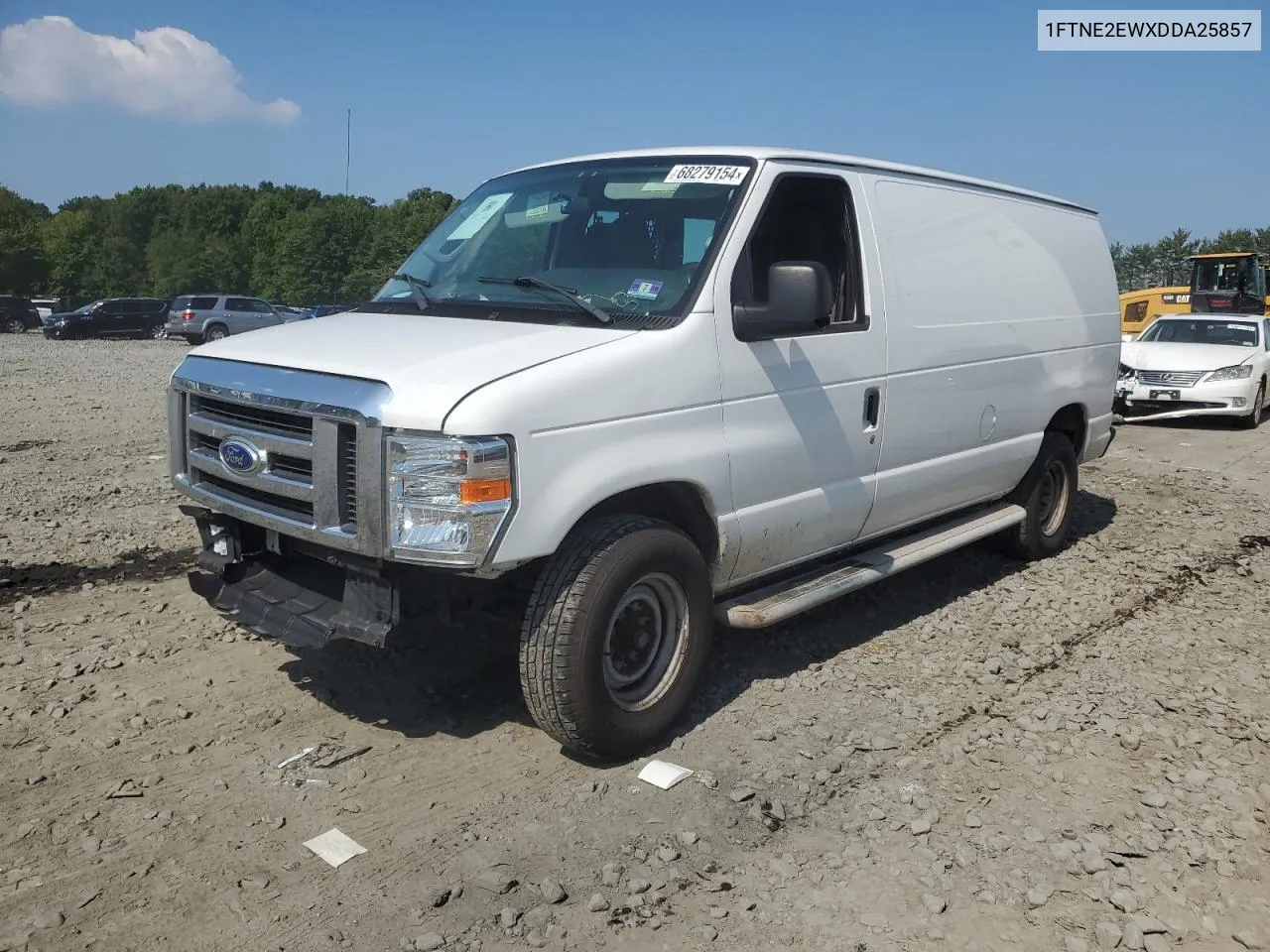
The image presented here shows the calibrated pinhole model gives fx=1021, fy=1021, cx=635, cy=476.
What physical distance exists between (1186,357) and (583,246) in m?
13.0

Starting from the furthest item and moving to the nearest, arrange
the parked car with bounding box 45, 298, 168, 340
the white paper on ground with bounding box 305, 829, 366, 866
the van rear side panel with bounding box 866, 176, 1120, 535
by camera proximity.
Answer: the parked car with bounding box 45, 298, 168, 340, the van rear side panel with bounding box 866, 176, 1120, 535, the white paper on ground with bounding box 305, 829, 366, 866

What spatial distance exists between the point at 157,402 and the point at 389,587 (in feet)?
39.6

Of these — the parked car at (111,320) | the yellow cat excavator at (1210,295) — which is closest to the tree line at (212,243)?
the parked car at (111,320)

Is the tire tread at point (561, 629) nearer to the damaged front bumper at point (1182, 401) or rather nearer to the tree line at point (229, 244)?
the damaged front bumper at point (1182, 401)

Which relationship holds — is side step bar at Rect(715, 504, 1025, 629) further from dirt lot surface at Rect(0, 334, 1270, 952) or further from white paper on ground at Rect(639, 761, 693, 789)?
white paper on ground at Rect(639, 761, 693, 789)

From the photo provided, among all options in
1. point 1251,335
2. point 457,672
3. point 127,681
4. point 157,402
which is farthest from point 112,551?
point 1251,335

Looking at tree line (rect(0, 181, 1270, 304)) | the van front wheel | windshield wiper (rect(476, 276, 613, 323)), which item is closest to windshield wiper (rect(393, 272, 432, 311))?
windshield wiper (rect(476, 276, 613, 323))

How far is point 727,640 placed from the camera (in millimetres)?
5203

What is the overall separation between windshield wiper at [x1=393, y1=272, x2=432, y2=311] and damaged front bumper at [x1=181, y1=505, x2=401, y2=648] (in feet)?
3.92

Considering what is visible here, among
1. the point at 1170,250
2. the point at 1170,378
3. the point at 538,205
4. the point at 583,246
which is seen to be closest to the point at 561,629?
the point at 583,246

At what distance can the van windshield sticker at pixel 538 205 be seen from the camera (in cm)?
482

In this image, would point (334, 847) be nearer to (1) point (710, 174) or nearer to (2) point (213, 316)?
(1) point (710, 174)

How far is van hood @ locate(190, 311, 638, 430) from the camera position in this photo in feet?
10.9

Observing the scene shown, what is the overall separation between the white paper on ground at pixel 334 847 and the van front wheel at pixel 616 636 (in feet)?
2.52
